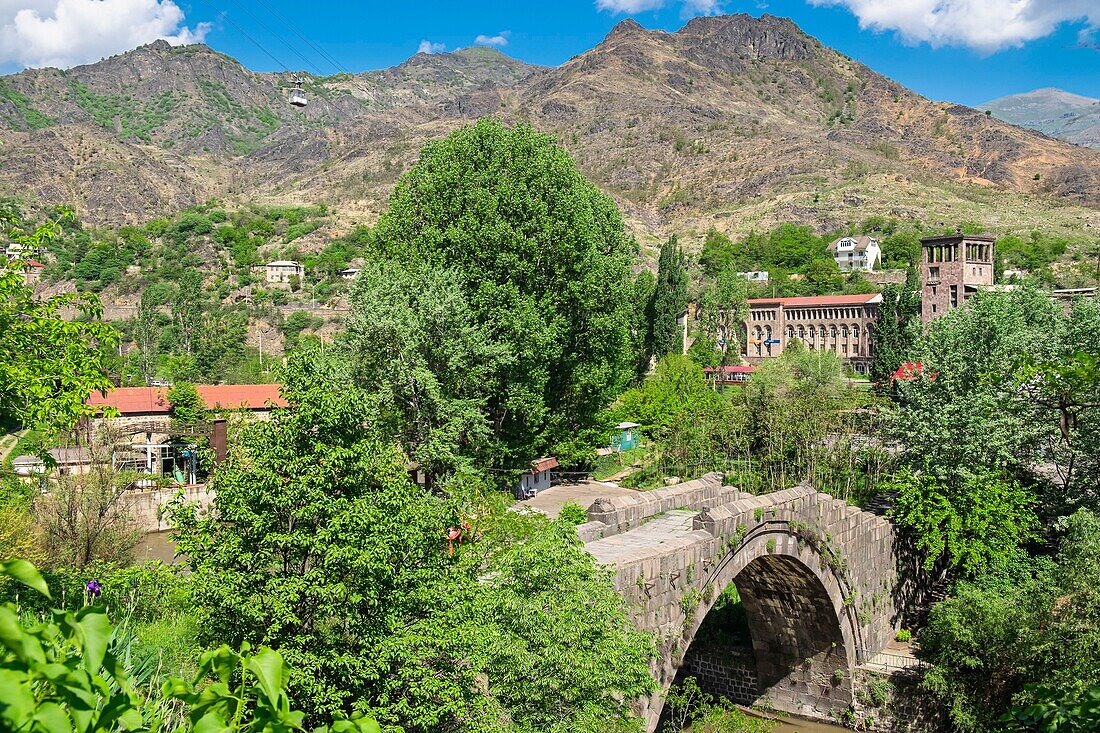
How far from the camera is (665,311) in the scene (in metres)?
51.4

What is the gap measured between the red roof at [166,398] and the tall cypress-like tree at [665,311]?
2260 centimetres

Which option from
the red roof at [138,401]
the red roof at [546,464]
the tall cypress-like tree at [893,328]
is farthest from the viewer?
the tall cypress-like tree at [893,328]

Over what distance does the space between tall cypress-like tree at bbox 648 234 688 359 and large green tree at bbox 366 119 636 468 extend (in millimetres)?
25360

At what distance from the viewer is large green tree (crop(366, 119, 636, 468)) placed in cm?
2147

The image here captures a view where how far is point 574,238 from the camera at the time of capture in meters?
23.1

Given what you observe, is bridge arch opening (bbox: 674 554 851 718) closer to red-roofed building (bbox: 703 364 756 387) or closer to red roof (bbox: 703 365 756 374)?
A: red-roofed building (bbox: 703 364 756 387)

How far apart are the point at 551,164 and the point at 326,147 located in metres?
150

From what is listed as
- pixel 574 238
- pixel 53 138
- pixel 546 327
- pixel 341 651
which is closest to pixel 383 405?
pixel 546 327

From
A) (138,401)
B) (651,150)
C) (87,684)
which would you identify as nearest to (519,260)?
(87,684)

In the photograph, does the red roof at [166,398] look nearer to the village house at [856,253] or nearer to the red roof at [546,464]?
the red roof at [546,464]

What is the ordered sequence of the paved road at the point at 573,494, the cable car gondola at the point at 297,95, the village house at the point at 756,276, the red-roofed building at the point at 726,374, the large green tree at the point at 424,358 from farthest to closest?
the village house at the point at 756,276 < the red-roofed building at the point at 726,374 < the cable car gondola at the point at 297,95 < the paved road at the point at 573,494 < the large green tree at the point at 424,358

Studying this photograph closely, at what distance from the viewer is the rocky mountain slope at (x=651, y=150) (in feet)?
380

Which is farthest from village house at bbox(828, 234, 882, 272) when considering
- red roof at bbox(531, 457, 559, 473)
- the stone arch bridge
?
the stone arch bridge

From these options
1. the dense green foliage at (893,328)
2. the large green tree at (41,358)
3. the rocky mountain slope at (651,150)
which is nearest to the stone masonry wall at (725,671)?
the large green tree at (41,358)
